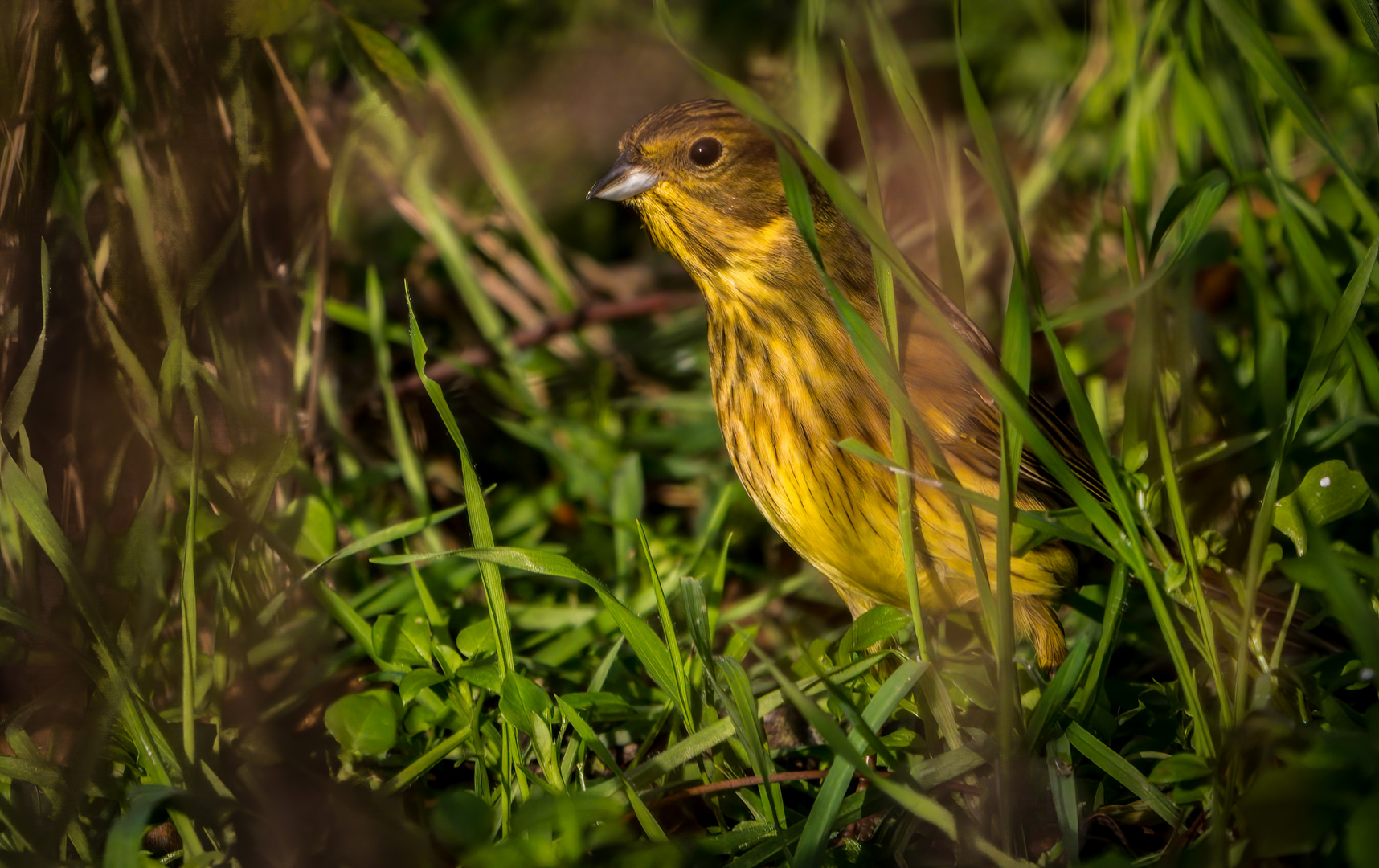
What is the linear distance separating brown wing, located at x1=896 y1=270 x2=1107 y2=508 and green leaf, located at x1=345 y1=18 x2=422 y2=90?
118 centimetres

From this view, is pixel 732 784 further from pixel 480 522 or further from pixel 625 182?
pixel 625 182

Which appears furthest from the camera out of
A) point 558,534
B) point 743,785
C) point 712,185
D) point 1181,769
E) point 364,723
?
point 558,534

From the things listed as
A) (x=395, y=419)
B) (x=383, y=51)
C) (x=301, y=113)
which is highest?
(x=383, y=51)

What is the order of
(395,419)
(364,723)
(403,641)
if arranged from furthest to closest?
(395,419)
(403,641)
(364,723)

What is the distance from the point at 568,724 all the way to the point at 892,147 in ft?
9.37

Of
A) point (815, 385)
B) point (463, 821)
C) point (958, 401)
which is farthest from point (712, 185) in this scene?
point (463, 821)

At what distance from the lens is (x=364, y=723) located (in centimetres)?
188

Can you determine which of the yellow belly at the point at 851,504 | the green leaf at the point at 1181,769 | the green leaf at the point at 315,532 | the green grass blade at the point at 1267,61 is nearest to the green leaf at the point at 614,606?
the yellow belly at the point at 851,504

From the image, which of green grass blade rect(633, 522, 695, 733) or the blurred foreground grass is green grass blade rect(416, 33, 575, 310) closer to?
the blurred foreground grass

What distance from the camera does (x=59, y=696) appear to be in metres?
1.86

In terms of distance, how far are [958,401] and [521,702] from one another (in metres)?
1.11

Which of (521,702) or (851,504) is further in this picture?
(851,504)

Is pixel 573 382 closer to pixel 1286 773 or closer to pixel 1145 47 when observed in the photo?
pixel 1145 47

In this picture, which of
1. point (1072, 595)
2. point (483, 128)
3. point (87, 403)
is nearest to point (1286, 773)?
point (1072, 595)
